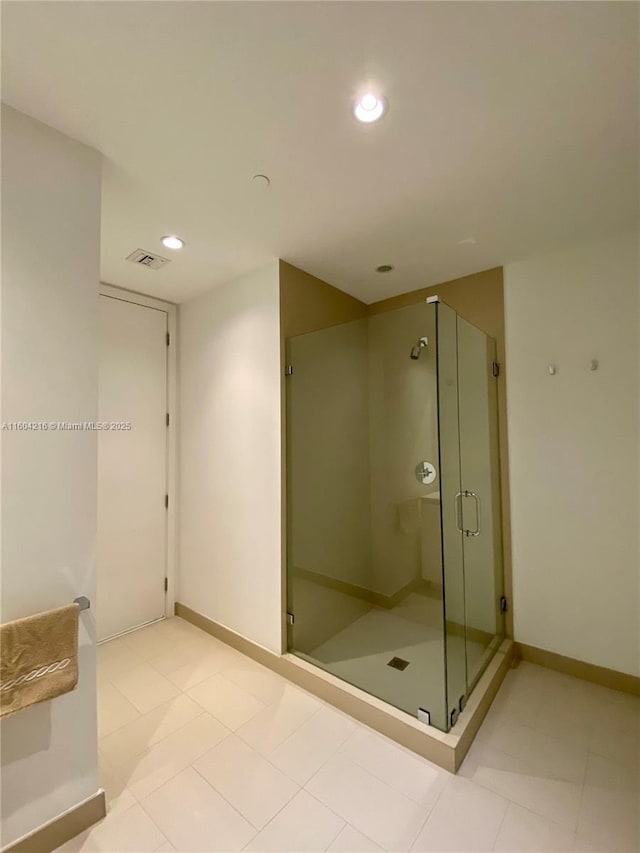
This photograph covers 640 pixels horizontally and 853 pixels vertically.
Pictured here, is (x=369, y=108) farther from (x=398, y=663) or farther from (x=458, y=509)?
(x=398, y=663)

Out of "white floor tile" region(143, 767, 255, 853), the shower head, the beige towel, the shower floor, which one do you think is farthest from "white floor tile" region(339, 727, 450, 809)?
the shower head

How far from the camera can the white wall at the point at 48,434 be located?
4.04 feet

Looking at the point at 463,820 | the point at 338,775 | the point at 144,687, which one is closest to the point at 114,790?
the point at 144,687

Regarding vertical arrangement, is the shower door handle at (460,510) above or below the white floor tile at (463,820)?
above

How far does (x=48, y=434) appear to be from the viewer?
131cm

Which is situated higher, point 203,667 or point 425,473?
point 425,473

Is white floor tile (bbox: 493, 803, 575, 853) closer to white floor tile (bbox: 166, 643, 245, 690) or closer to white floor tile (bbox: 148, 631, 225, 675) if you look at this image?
white floor tile (bbox: 166, 643, 245, 690)

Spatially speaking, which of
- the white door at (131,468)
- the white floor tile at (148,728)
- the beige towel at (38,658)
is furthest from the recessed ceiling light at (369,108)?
the white floor tile at (148,728)

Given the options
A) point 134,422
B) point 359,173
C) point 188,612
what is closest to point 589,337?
point 359,173

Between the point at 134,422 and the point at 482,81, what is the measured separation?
2806mm

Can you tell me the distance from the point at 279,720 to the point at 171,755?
Answer: 523mm

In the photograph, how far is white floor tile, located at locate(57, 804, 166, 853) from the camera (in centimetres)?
129

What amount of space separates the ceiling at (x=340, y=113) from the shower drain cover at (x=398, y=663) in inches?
100

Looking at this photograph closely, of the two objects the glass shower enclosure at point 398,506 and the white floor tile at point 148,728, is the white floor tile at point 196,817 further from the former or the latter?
the glass shower enclosure at point 398,506
